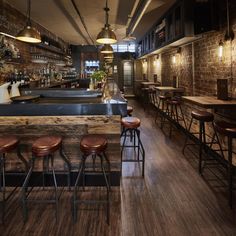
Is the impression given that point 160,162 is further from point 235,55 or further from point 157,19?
point 157,19

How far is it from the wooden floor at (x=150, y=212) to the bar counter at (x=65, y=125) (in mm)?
379

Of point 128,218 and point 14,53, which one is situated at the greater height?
point 14,53

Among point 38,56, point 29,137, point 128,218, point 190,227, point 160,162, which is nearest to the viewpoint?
point 190,227

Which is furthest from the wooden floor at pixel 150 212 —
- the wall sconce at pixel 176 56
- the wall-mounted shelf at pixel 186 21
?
the wall sconce at pixel 176 56

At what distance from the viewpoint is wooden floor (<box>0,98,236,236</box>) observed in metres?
2.32

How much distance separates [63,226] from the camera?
2.38m

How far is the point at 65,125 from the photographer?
3006 mm

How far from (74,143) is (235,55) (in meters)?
2.80

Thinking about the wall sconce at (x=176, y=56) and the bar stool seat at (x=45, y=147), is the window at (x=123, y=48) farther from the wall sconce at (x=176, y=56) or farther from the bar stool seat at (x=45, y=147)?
the bar stool seat at (x=45, y=147)

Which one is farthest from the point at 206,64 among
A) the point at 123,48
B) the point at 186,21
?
the point at 123,48

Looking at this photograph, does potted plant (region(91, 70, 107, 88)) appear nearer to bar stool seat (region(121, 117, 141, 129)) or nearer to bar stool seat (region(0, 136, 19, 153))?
bar stool seat (region(121, 117, 141, 129))

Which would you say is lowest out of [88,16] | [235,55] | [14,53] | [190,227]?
[190,227]

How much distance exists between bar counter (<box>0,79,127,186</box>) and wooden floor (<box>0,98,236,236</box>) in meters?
0.38

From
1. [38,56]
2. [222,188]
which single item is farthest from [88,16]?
[222,188]
